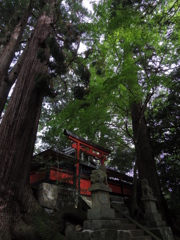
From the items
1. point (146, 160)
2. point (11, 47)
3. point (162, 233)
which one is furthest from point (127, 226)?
point (11, 47)

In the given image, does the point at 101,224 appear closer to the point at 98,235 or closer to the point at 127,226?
the point at 98,235

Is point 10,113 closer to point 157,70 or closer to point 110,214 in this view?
point 110,214

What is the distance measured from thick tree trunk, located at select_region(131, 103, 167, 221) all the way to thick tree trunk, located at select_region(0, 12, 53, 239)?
473 cm

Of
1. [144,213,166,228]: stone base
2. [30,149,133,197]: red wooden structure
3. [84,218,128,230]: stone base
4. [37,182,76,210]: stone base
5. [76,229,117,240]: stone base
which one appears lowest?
[76,229,117,240]: stone base

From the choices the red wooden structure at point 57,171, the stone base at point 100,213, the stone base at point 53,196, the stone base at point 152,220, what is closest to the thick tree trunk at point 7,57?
the red wooden structure at point 57,171

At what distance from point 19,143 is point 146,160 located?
6.16 m

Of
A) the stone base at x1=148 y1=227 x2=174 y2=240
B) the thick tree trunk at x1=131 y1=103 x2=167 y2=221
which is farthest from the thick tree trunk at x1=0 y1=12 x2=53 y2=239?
the thick tree trunk at x1=131 y1=103 x2=167 y2=221

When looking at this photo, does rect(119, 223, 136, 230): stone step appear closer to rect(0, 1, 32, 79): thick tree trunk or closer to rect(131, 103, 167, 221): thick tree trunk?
rect(131, 103, 167, 221): thick tree trunk

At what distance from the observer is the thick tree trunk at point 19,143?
3.89m

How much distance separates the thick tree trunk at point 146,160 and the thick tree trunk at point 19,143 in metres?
4.73

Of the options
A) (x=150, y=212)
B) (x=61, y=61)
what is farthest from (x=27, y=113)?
(x=150, y=212)

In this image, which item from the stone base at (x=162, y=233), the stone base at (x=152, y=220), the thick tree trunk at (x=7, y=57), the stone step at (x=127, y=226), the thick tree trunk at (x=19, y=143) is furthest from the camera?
the thick tree trunk at (x=7, y=57)

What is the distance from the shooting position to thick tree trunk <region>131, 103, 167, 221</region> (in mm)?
7861

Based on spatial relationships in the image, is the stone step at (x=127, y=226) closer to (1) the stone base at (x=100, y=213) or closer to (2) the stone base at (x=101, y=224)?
(2) the stone base at (x=101, y=224)
